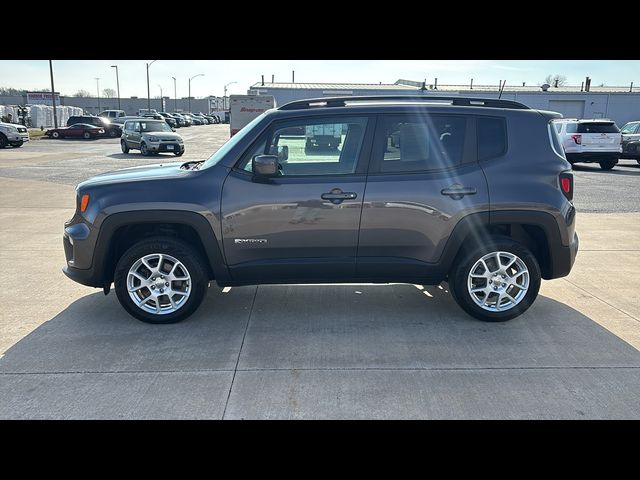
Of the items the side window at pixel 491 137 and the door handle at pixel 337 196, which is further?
the side window at pixel 491 137

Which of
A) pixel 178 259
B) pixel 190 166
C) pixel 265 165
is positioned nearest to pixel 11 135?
pixel 190 166

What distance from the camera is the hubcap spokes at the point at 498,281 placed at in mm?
4375

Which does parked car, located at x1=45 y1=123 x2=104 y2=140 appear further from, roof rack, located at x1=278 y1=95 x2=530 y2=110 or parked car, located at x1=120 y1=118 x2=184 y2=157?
roof rack, located at x1=278 y1=95 x2=530 y2=110

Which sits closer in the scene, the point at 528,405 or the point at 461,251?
the point at 528,405

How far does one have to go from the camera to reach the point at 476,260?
4328 millimetres

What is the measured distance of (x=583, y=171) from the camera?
1775 centimetres

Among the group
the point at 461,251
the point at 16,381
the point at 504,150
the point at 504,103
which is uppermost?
the point at 504,103

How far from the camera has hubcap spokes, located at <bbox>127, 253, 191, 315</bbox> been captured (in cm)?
427

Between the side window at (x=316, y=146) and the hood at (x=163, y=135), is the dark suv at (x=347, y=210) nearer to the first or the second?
the side window at (x=316, y=146)

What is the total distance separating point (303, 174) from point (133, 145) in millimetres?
21820

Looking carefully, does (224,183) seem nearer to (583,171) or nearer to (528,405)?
(528,405)

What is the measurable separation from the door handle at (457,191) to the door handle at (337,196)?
80 centimetres


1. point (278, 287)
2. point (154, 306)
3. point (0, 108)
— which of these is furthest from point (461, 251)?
point (0, 108)

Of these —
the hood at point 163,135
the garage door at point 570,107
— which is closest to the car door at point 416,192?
the hood at point 163,135
